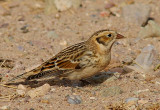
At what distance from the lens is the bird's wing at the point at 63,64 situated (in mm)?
6074

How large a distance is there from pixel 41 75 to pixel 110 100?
1.21m

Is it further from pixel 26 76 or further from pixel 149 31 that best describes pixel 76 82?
pixel 149 31

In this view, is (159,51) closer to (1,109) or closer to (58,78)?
(58,78)

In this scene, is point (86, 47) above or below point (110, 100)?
above

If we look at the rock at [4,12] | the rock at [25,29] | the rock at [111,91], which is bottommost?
the rock at [111,91]

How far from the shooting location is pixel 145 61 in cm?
717

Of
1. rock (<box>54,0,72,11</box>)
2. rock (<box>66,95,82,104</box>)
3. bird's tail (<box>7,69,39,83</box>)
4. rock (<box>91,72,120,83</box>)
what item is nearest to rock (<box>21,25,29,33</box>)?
rock (<box>54,0,72,11</box>)

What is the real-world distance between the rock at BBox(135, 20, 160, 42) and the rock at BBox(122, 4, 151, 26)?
530mm

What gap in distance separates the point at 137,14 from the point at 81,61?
3.49m

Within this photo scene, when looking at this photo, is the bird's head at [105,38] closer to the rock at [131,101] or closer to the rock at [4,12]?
the rock at [131,101]

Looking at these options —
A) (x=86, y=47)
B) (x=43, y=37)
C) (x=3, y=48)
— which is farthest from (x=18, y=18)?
(x=86, y=47)

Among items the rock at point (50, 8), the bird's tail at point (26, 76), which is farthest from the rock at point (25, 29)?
the bird's tail at point (26, 76)

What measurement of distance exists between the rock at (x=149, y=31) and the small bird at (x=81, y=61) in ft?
7.41

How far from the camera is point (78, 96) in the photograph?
18.8 ft
